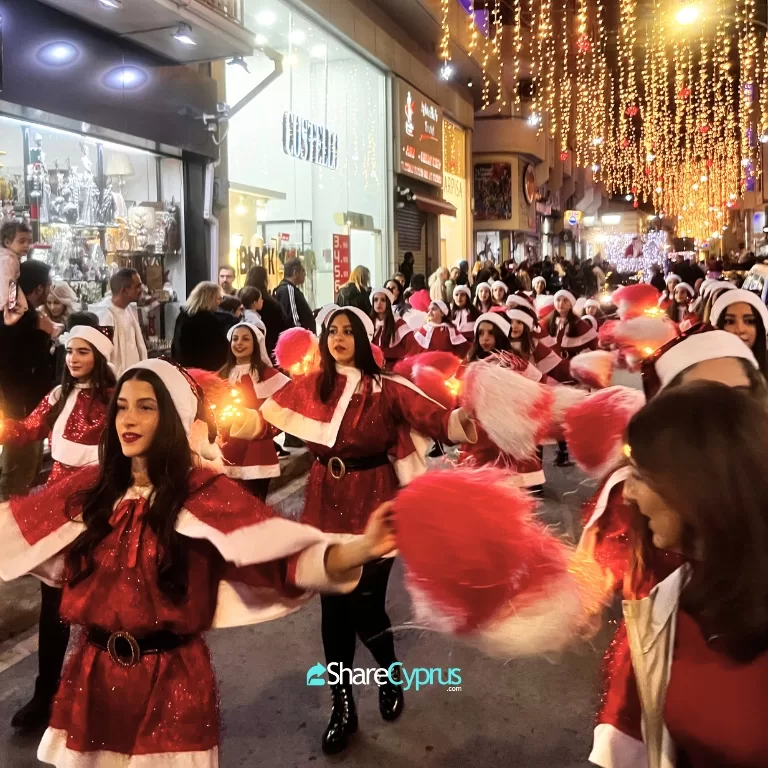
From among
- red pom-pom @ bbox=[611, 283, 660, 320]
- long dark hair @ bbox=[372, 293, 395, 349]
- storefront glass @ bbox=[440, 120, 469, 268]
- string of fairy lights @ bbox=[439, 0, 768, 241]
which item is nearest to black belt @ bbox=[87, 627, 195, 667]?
red pom-pom @ bbox=[611, 283, 660, 320]

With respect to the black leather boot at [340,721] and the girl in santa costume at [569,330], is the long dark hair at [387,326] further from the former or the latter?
the black leather boot at [340,721]

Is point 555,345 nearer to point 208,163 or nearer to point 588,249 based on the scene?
point 208,163

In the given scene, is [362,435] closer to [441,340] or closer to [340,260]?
[441,340]

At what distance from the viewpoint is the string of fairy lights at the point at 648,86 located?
63.0 feet

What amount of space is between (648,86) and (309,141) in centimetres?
1912

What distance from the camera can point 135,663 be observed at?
7.86 feet

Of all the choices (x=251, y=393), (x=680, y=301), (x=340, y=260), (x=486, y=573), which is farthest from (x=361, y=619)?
(x=340, y=260)

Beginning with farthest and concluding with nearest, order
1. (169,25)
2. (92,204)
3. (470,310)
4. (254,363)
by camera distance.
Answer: (470,310) → (92,204) → (169,25) → (254,363)

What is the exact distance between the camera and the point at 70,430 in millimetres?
4008

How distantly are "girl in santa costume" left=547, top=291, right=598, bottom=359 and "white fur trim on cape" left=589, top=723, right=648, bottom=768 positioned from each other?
25.4 ft

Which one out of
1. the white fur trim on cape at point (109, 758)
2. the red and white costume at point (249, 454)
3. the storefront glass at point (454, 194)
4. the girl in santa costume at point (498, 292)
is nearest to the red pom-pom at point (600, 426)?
the white fur trim on cape at point (109, 758)

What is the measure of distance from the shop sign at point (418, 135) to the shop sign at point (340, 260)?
139 inches

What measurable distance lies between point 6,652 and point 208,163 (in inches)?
309

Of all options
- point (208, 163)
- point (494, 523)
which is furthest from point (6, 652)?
point (208, 163)
